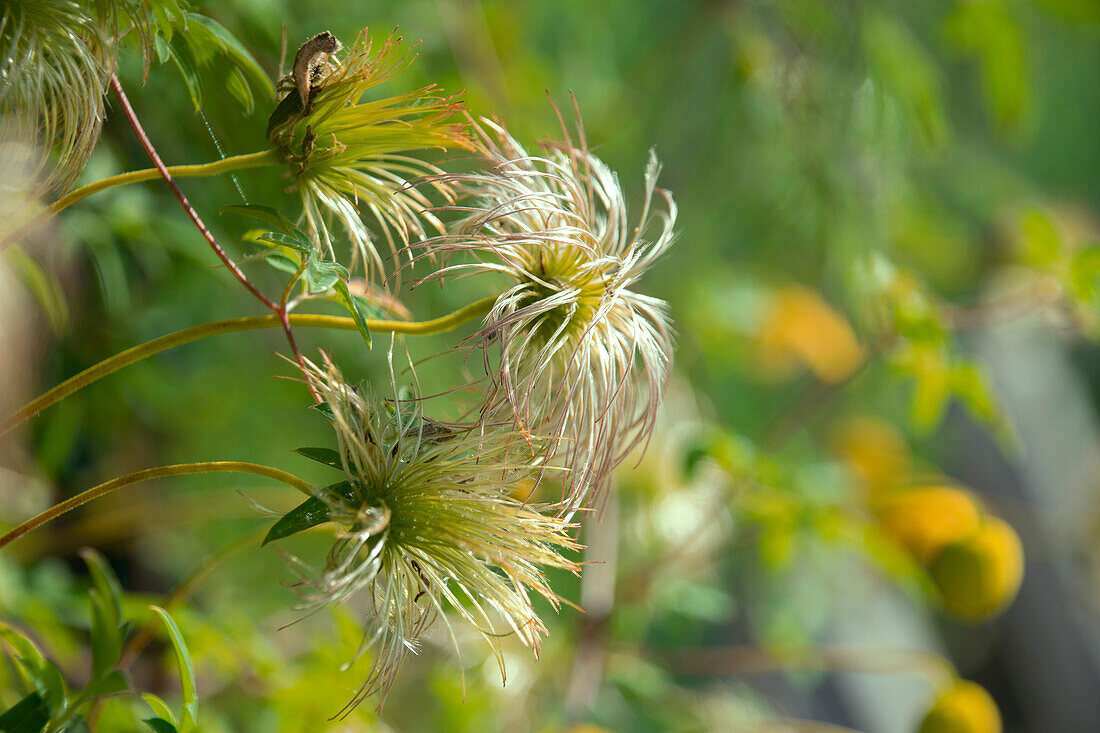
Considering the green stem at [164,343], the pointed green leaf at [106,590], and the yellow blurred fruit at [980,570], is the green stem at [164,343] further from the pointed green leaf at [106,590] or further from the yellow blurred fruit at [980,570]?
the yellow blurred fruit at [980,570]

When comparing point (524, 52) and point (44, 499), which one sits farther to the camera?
point (524, 52)

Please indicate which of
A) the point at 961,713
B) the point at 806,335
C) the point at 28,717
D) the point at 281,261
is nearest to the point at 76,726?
the point at 28,717

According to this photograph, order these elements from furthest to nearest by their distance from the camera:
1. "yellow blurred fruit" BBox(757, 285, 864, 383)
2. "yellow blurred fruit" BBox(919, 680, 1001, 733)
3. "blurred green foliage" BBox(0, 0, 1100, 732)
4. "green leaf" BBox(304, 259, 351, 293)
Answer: "yellow blurred fruit" BBox(757, 285, 864, 383) < "yellow blurred fruit" BBox(919, 680, 1001, 733) < "blurred green foliage" BBox(0, 0, 1100, 732) < "green leaf" BBox(304, 259, 351, 293)

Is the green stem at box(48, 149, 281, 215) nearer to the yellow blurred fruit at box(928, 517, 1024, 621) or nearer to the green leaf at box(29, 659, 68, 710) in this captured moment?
the green leaf at box(29, 659, 68, 710)

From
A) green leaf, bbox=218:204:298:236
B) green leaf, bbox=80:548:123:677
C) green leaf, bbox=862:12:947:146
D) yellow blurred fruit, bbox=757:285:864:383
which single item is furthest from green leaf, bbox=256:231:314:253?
yellow blurred fruit, bbox=757:285:864:383

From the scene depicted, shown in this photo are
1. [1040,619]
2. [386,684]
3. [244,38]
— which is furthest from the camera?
[1040,619]

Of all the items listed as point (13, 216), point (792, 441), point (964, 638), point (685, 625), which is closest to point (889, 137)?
point (792, 441)

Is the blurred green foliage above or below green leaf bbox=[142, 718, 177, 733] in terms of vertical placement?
below

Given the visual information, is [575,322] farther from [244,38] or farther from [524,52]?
[524,52]
